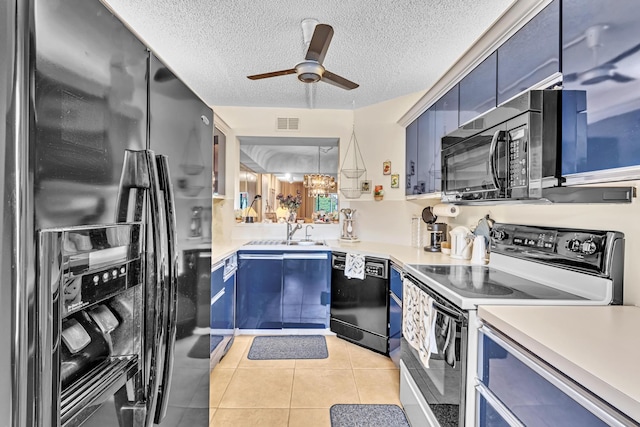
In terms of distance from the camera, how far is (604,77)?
1.02m

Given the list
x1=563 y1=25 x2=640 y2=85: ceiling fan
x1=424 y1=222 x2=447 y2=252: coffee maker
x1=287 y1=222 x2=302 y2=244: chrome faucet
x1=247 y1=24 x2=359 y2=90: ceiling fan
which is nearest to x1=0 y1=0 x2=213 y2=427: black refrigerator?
x1=247 y1=24 x2=359 y2=90: ceiling fan

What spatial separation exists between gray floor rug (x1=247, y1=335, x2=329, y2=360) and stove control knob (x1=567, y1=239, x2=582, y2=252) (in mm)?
1985

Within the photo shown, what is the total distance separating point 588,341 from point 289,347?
7.97ft

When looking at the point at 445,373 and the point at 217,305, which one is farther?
the point at 217,305

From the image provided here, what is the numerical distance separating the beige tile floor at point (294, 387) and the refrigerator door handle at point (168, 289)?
1.31 metres

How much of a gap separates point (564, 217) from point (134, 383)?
1842 mm

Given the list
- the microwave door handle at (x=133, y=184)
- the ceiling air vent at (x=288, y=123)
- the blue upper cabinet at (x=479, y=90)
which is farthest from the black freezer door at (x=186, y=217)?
the ceiling air vent at (x=288, y=123)

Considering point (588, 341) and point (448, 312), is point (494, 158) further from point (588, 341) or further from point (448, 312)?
point (588, 341)

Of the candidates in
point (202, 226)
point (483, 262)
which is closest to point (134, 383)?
point (202, 226)

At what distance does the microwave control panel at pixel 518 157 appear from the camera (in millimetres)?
1338

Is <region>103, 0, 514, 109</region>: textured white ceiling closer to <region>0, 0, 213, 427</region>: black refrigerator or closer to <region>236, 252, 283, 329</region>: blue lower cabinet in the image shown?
<region>0, 0, 213, 427</region>: black refrigerator

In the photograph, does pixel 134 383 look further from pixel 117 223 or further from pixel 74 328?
pixel 117 223

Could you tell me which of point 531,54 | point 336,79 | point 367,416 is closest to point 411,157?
point 336,79

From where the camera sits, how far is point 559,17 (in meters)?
1.25
